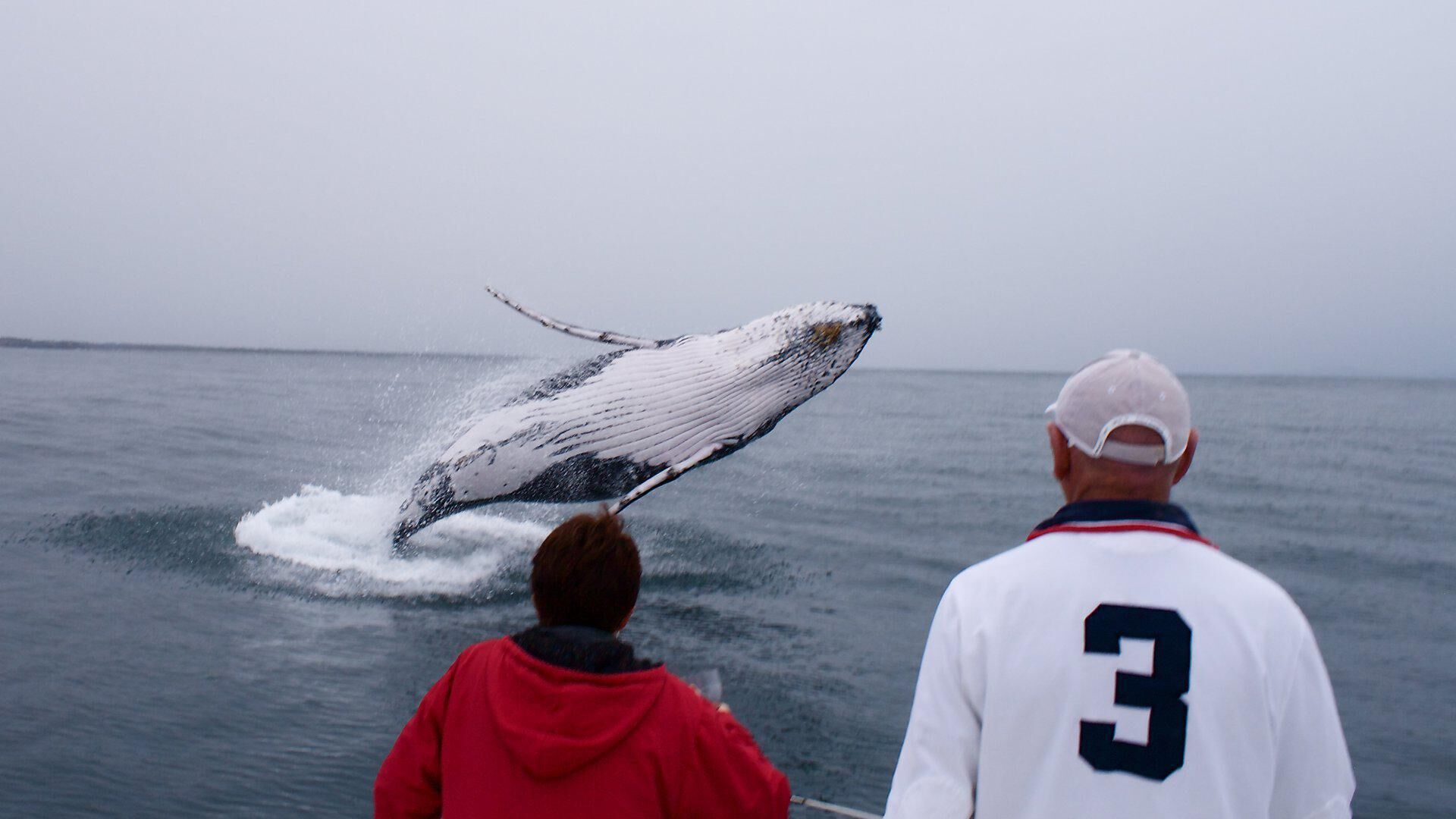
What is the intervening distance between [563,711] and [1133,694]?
1.21 meters

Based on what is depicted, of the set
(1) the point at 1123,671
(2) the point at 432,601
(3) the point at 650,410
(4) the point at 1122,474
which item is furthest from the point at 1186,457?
(2) the point at 432,601

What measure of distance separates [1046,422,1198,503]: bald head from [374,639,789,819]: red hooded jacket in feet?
3.16

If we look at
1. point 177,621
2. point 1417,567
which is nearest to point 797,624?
point 177,621

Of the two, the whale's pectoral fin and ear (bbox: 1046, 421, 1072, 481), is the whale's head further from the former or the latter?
ear (bbox: 1046, 421, 1072, 481)

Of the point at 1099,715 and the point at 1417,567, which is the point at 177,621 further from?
the point at 1417,567

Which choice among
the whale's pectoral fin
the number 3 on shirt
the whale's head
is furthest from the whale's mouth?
the number 3 on shirt

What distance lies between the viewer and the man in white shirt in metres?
1.88

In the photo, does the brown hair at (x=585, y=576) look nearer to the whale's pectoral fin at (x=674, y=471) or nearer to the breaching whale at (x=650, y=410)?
the whale's pectoral fin at (x=674, y=471)

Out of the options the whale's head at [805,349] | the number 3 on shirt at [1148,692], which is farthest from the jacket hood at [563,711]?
the whale's head at [805,349]

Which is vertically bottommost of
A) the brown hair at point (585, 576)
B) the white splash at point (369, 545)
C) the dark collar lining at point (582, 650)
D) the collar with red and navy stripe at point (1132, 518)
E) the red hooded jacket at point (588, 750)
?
the white splash at point (369, 545)

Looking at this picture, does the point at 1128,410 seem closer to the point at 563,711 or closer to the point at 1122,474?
the point at 1122,474

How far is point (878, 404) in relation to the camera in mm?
56094

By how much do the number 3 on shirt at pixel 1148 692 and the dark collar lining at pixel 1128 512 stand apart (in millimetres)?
183

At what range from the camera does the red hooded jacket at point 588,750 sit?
2.19 metres
